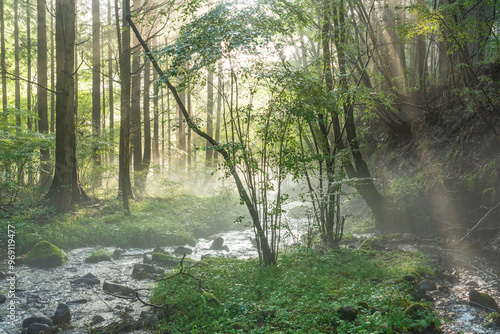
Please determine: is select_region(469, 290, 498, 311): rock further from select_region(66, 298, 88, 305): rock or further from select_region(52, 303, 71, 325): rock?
select_region(66, 298, 88, 305): rock

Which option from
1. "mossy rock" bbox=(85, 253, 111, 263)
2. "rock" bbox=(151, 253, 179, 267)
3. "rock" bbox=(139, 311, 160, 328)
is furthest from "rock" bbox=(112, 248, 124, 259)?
"rock" bbox=(139, 311, 160, 328)

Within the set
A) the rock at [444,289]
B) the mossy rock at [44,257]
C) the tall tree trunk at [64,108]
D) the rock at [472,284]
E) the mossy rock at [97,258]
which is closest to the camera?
the rock at [444,289]

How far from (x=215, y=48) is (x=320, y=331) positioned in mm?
4323

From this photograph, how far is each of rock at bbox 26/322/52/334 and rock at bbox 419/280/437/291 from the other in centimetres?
606

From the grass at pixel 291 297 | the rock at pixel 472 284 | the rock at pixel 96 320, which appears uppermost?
the grass at pixel 291 297

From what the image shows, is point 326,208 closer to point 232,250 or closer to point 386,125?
point 232,250

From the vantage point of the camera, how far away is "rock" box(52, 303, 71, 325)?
4.98 m

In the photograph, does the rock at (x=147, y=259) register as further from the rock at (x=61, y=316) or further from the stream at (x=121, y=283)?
the rock at (x=61, y=316)

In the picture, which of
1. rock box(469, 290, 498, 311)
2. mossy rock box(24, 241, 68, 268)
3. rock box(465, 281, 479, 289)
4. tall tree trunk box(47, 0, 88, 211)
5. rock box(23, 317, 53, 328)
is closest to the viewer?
rock box(23, 317, 53, 328)

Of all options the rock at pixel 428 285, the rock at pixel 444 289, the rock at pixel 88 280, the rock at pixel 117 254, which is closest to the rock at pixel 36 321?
the rock at pixel 88 280

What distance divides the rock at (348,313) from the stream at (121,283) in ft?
4.50

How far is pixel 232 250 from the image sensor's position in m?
10.5

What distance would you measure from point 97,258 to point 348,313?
6.59 meters

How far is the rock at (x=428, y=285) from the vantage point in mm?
6133
